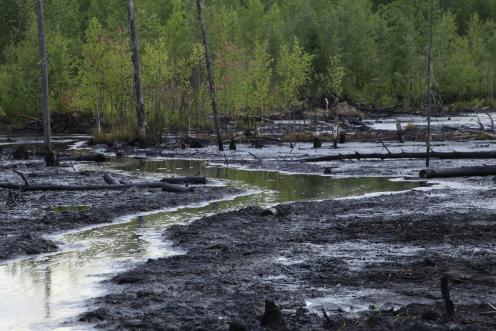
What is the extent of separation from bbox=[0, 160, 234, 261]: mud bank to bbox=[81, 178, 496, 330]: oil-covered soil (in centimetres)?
250

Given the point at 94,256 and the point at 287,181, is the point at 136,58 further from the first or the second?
the point at 94,256

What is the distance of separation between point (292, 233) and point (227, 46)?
196 ft

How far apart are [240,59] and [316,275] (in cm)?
6582

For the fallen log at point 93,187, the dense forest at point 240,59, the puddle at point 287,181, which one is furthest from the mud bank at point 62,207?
the dense forest at point 240,59

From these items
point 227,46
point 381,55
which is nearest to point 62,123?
point 227,46

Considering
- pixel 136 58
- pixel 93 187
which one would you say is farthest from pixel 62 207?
pixel 136 58

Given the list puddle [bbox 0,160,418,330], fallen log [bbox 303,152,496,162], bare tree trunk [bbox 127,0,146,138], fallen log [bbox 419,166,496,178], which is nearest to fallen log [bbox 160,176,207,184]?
puddle [bbox 0,160,418,330]

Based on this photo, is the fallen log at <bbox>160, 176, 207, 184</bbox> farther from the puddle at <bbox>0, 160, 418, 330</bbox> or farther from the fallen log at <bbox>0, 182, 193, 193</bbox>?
the puddle at <bbox>0, 160, 418, 330</bbox>

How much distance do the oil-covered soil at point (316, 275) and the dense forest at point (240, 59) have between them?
3146 centimetres

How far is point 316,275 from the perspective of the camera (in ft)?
35.4

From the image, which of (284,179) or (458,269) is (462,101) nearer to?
(284,179)

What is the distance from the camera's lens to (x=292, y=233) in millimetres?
14445

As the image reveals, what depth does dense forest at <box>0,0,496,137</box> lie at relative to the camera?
53500 millimetres

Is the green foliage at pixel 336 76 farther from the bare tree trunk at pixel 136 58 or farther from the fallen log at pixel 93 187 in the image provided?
the fallen log at pixel 93 187
